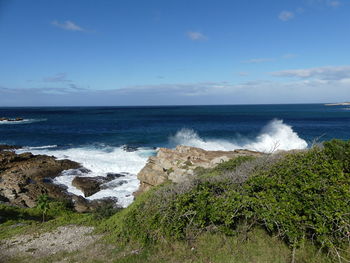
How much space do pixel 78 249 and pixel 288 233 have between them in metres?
7.35

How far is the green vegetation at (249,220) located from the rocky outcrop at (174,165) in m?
6.30

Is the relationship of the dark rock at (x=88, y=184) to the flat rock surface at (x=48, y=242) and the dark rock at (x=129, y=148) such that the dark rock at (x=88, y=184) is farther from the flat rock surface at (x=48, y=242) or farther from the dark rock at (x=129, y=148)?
the dark rock at (x=129, y=148)

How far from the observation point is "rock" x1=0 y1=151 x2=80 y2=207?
17922 mm

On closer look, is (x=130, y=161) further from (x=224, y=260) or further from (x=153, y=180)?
(x=224, y=260)

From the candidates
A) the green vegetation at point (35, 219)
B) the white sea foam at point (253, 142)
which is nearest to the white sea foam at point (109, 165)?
the green vegetation at point (35, 219)

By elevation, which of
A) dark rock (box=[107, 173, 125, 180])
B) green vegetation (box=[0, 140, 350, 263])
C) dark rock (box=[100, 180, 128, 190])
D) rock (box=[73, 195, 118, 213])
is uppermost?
green vegetation (box=[0, 140, 350, 263])

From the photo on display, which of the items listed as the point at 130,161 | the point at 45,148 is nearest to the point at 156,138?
the point at 130,161

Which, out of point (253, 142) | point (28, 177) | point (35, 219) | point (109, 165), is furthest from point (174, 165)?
point (253, 142)

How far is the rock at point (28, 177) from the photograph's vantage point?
17922 millimetres

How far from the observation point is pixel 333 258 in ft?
20.2

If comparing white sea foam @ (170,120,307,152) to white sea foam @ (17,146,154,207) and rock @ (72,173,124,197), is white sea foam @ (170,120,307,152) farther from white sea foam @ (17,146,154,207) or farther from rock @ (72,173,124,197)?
rock @ (72,173,124,197)

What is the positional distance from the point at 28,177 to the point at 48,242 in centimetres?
1522

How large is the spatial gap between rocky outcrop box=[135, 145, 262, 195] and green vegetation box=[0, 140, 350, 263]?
20.7ft

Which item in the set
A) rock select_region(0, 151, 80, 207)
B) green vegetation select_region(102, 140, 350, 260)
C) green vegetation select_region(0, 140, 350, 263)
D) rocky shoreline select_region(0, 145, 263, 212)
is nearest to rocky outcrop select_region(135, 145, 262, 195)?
rocky shoreline select_region(0, 145, 263, 212)
